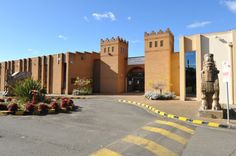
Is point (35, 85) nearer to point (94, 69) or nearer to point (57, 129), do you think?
point (57, 129)

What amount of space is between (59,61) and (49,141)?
3020cm

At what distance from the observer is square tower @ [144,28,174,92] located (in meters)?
29.3

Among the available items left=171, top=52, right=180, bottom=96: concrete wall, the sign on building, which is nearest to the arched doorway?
left=171, top=52, right=180, bottom=96: concrete wall

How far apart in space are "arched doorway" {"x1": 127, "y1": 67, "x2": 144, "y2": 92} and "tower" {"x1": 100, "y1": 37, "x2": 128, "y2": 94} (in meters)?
1.14

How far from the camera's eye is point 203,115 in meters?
11.6

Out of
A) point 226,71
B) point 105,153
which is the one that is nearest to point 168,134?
point 105,153

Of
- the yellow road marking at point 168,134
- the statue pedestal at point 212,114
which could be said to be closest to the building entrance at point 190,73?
the statue pedestal at point 212,114

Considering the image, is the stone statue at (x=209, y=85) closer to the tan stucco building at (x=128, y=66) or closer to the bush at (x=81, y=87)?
the tan stucco building at (x=128, y=66)

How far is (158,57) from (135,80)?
8.51 m

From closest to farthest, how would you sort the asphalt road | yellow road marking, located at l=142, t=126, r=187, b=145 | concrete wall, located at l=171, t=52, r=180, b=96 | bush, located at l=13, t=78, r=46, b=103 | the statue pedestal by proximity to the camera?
the asphalt road → yellow road marking, located at l=142, t=126, r=187, b=145 → the statue pedestal → bush, located at l=13, t=78, r=46, b=103 → concrete wall, located at l=171, t=52, r=180, b=96

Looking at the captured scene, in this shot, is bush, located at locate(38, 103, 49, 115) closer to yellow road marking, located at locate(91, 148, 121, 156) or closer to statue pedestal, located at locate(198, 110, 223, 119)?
yellow road marking, located at locate(91, 148, 121, 156)

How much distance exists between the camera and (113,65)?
35531mm

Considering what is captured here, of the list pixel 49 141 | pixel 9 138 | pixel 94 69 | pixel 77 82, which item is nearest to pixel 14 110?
pixel 9 138

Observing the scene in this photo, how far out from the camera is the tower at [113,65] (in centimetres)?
3525
